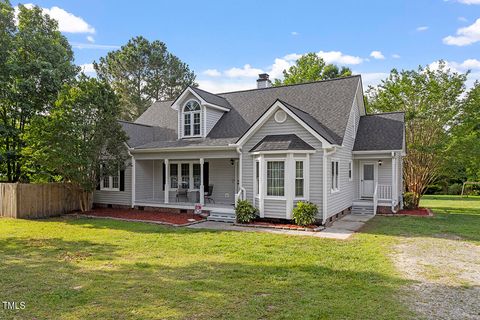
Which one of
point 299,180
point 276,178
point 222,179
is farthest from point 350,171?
point 222,179

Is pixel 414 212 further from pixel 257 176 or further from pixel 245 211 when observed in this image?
pixel 245 211

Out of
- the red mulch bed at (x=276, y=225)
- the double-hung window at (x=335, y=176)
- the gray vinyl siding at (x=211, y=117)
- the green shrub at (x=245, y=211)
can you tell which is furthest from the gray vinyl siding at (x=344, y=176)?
the gray vinyl siding at (x=211, y=117)

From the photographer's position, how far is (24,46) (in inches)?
664

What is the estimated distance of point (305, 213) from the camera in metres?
11.8

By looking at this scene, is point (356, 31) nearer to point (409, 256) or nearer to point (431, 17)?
point (431, 17)

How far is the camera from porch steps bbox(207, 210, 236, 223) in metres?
13.7

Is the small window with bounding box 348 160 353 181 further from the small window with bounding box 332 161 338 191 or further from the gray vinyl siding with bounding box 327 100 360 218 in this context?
the small window with bounding box 332 161 338 191

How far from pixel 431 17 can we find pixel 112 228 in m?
16.9

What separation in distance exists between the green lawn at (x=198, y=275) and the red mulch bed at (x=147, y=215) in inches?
93.6

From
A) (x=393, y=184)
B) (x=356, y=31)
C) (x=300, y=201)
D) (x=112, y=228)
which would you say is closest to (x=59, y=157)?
(x=112, y=228)

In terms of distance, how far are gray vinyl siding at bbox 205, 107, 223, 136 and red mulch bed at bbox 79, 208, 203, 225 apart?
449 cm

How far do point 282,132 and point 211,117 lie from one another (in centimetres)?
518

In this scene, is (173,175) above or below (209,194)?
above

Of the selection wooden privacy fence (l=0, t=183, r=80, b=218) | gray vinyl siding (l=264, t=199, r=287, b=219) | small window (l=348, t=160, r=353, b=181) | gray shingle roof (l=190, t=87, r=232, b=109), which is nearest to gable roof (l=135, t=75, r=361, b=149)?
gray shingle roof (l=190, t=87, r=232, b=109)
